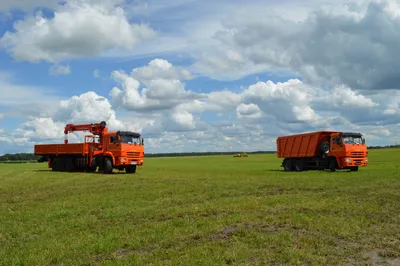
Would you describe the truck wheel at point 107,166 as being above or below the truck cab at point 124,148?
below

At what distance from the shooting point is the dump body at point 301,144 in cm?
3825

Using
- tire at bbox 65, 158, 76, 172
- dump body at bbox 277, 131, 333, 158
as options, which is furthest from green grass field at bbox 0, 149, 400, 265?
tire at bbox 65, 158, 76, 172

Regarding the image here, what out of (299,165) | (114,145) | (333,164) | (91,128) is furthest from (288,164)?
(91,128)

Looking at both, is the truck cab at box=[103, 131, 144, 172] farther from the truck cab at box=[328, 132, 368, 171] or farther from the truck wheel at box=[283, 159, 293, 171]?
the truck cab at box=[328, 132, 368, 171]

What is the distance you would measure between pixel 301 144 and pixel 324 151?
3178mm

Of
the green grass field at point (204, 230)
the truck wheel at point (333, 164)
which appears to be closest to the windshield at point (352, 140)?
the truck wheel at point (333, 164)

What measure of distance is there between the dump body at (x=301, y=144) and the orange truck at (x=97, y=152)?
49.2 ft

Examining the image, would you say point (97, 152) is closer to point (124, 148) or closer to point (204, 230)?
point (124, 148)


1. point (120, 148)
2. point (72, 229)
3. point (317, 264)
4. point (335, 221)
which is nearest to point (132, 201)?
point (72, 229)

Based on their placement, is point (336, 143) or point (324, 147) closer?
point (336, 143)

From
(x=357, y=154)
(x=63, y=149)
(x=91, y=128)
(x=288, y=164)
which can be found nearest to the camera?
(x=357, y=154)

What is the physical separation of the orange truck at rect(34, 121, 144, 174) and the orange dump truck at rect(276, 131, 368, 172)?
49.3ft

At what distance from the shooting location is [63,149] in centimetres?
4078

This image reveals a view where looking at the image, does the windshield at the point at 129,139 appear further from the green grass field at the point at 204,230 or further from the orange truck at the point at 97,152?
the green grass field at the point at 204,230
